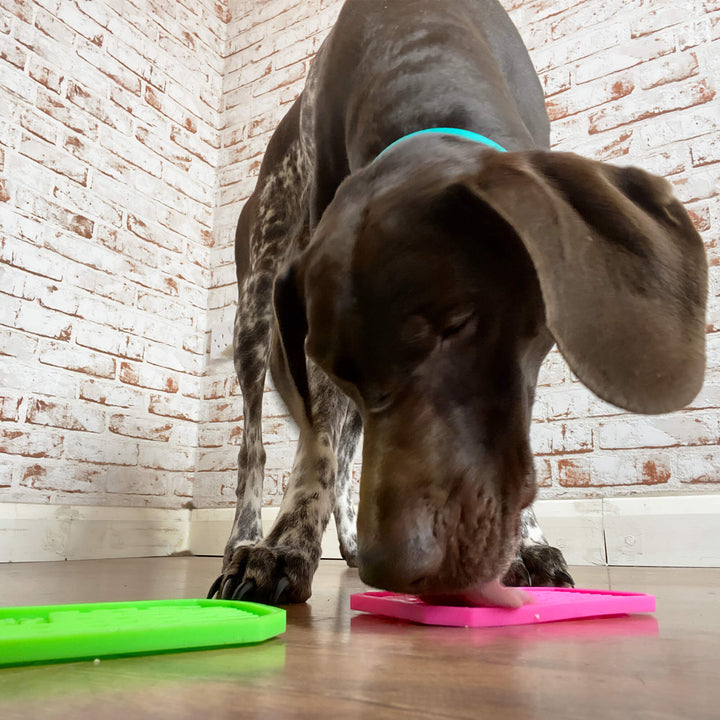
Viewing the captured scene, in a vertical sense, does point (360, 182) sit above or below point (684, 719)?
above

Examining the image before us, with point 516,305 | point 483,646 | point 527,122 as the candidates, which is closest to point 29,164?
point 527,122

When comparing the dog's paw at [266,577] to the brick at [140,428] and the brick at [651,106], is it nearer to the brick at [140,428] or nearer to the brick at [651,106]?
the brick at [140,428]

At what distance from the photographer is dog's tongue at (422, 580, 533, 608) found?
1.02 metres

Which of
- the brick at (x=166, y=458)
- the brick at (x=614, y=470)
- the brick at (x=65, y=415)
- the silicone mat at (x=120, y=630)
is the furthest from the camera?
the brick at (x=166, y=458)

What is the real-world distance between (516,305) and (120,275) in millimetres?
2787

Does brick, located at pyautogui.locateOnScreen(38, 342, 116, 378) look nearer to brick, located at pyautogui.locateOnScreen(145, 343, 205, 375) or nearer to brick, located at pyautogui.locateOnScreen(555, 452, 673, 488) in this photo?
brick, located at pyautogui.locateOnScreen(145, 343, 205, 375)

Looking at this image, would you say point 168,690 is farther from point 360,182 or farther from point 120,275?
point 120,275

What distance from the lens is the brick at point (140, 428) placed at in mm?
3457

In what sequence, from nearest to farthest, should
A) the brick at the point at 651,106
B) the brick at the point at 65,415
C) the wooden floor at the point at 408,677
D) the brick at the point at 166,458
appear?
the wooden floor at the point at 408,677 → the brick at the point at 651,106 → the brick at the point at 65,415 → the brick at the point at 166,458

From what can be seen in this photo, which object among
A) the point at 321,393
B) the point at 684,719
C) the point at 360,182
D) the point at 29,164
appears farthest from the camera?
the point at 29,164

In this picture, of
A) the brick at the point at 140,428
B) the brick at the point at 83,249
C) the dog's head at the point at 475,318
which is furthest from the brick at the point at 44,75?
the dog's head at the point at 475,318

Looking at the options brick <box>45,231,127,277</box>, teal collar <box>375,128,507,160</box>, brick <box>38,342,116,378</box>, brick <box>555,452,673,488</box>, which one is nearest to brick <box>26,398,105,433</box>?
brick <box>38,342,116,378</box>

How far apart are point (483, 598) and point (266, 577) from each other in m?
0.44

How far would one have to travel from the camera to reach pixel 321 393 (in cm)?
192
